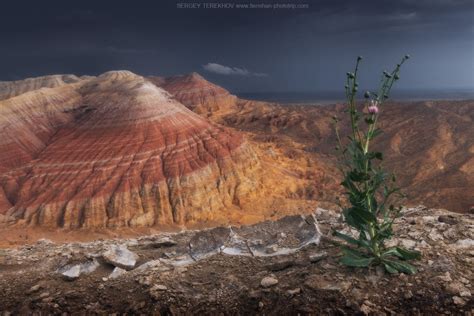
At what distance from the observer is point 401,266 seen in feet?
16.5

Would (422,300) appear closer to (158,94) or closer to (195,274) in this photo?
(195,274)

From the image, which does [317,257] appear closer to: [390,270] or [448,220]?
[390,270]

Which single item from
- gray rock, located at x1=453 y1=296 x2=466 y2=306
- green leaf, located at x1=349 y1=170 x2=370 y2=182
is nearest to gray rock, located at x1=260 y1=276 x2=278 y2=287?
green leaf, located at x1=349 y1=170 x2=370 y2=182

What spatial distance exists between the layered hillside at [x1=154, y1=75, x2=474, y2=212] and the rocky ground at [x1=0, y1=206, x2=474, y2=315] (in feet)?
31.2

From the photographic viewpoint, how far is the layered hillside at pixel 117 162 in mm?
27500

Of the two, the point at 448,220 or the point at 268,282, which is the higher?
the point at 448,220

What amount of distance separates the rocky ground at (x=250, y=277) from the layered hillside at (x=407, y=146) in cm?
950

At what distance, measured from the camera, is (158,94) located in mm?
34906

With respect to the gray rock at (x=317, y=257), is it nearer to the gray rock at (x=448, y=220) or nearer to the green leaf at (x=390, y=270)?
the green leaf at (x=390, y=270)

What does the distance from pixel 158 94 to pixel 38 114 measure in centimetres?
1070

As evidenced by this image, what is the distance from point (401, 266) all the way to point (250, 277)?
205 cm

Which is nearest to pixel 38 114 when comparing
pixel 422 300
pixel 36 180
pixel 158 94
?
pixel 36 180

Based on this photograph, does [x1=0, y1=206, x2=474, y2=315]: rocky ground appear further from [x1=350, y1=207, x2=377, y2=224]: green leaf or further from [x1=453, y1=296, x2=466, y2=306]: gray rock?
[x1=350, y1=207, x2=377, y2=224]: green leaf

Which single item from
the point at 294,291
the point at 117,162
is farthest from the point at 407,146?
the point at 294,291
